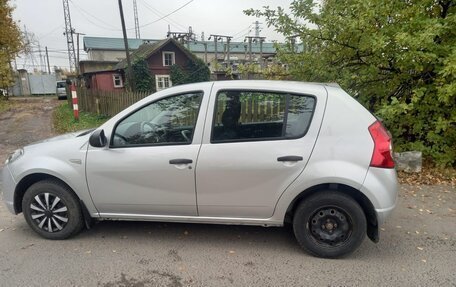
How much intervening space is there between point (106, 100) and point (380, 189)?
14.3 m

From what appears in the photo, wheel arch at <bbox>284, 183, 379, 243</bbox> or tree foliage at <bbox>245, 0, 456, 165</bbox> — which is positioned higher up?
tree foliage at <bbox>245, 0, 456, 165</bbox>

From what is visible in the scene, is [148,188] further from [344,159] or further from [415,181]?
[415,181]

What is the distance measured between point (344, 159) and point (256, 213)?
96 centimetres

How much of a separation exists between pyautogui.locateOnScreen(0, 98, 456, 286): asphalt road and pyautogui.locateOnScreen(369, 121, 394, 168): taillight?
95cm

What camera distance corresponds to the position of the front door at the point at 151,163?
324 cm

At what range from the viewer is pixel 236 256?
3268 mm

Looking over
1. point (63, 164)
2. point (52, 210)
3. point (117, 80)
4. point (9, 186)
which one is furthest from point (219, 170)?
point (117, 80)

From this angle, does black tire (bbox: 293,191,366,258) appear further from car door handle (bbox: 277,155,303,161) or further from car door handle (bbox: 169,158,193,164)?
car door handle (bbox: 169,158,193,164)

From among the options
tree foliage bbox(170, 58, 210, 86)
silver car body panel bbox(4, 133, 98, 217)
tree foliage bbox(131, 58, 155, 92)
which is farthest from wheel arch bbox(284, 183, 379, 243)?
tree foliage bbox(170, 58, 210, 86)

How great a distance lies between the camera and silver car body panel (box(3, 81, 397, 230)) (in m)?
3.02

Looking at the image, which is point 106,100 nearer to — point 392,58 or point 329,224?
point 392,58

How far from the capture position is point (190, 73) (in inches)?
1204

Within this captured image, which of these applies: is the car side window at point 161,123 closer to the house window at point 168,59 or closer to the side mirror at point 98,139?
the side mirror at point 98,139

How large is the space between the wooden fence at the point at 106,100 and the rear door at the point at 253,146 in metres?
9.32
